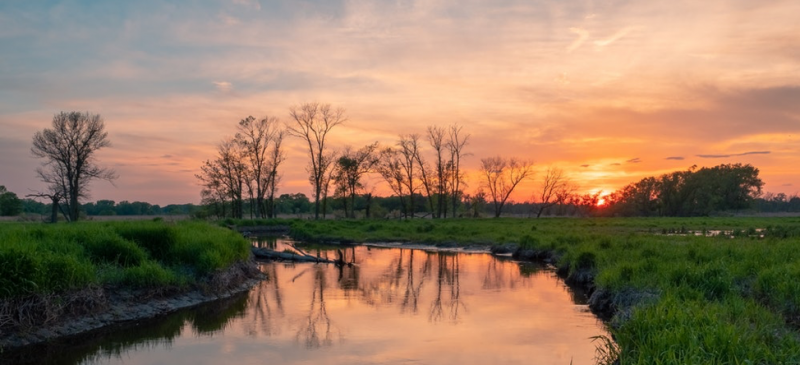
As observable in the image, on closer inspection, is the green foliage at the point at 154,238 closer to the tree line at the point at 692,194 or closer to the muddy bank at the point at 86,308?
the muddy bank at the point at 86,308

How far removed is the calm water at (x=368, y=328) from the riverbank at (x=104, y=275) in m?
0.63

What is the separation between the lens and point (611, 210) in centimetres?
9688

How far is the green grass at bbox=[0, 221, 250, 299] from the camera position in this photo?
35.9 feet

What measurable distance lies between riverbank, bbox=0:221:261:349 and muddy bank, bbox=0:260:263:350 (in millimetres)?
19

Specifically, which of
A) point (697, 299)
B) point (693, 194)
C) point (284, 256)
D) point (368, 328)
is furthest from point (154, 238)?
point (693, 194)

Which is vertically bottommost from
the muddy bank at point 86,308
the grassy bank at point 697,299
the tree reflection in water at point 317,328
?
the tree reflection in water at point 317,328

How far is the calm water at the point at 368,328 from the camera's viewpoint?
10.7m

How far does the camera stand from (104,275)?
44.5 feet

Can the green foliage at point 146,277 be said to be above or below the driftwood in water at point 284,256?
above

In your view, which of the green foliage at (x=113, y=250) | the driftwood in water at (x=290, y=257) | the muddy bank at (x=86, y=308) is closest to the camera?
the muddy bank at (x=86, y=308)

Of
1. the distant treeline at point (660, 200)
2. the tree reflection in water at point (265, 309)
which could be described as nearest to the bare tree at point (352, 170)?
the distant treeline at point (660, 200)

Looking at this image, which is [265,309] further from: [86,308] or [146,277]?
[86,308]

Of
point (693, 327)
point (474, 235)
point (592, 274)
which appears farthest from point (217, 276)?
point (474, 235)

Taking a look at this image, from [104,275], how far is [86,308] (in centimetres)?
124
